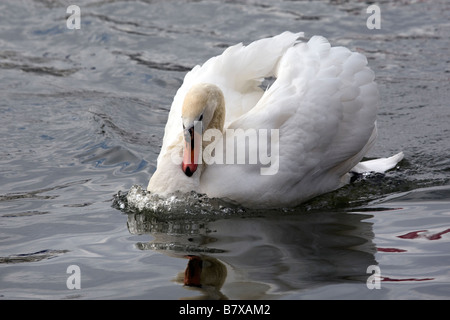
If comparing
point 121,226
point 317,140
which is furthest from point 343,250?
point 121,226

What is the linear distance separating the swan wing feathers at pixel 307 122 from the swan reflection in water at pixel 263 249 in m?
0.29

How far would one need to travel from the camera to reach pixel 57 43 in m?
12.4

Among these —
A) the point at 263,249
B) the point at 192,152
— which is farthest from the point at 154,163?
the point at 263,249

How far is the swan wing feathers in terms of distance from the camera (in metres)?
6.45

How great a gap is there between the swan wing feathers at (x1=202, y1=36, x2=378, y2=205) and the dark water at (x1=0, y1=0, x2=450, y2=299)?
245mm

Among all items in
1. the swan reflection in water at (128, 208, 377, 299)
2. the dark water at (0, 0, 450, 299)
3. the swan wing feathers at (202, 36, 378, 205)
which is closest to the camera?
the swan reflection in water at (128, 208, 377, 299)

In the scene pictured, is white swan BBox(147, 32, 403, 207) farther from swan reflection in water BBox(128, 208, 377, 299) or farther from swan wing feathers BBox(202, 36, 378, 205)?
swan reflection in water BBox(128, 208, 377, 299)

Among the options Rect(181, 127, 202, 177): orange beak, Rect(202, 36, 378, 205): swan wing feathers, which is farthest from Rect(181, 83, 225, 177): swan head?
Rect(202, 36, 378, 205): swan wing feathers

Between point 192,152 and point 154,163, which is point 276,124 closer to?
point 192,152

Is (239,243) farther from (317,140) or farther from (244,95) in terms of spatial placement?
(244,95)

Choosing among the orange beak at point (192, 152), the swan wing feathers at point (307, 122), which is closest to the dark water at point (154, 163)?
the swan wing feathers at point (307, 122)

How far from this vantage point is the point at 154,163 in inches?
322

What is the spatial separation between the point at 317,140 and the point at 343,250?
1.19 metres

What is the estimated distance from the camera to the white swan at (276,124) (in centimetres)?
645
